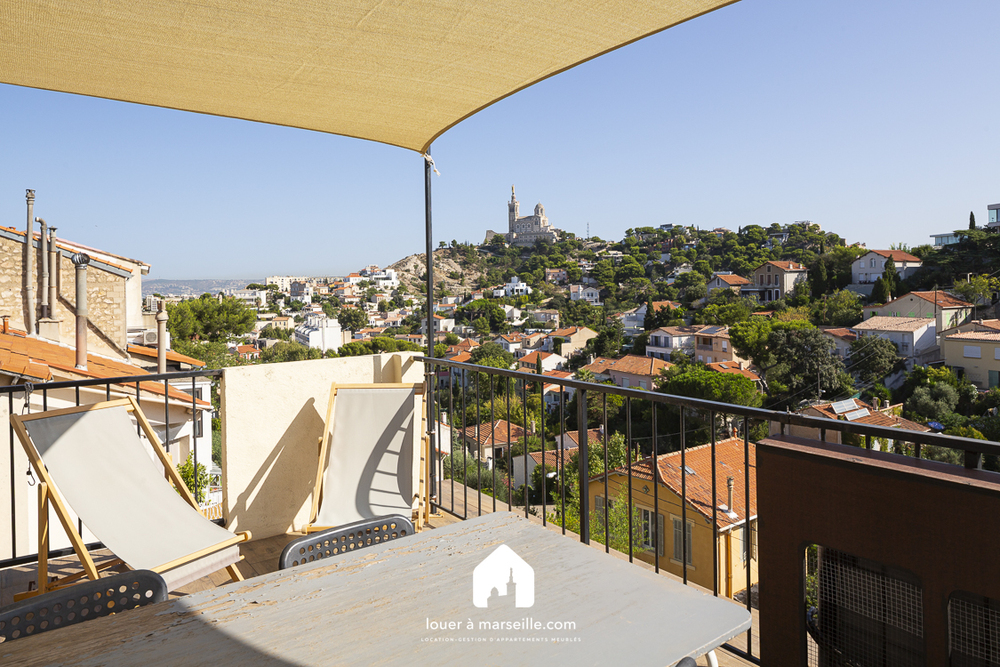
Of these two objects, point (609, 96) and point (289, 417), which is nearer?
point (289, 417)

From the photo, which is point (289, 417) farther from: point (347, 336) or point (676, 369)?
point (347, 336)

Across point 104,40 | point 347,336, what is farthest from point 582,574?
point 347,336

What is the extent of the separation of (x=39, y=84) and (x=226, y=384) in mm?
1358

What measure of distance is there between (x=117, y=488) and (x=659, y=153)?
7090 centimetres

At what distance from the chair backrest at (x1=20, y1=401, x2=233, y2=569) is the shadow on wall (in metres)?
0.62

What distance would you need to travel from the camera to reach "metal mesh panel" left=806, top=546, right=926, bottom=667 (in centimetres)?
124

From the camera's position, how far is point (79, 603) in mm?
1063

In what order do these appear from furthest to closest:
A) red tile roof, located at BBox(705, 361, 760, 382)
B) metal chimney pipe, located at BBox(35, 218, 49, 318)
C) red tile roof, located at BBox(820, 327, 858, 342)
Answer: red tile roof, located at BBox(820, 327, 858, 342)
red tile roof, located at BBox(705, 361, 760, 382)
metal chimney pipe, located at BBox(35, 218, 49, 318)

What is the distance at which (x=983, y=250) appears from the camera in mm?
34719

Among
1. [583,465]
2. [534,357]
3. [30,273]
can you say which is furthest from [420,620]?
[534,357]

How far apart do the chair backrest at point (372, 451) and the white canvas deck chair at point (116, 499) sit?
2.06 feet

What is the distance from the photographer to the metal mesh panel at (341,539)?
1.30 metres

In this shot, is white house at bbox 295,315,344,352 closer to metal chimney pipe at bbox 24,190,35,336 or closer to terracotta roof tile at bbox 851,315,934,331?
metal chimney pipe at bbox 24,190,35,336

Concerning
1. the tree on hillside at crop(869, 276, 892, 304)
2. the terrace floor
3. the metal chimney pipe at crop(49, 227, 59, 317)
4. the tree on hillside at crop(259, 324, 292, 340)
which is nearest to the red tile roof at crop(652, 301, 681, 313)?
the tree on hillside at crop(869, 276, 892, 304)
